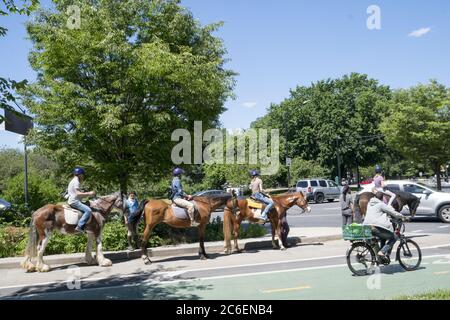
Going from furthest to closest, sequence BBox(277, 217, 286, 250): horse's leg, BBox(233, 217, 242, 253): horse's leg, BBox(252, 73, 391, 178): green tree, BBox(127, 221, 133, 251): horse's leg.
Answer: BBox(252, 73, 391, 178): green tree < BBox(277, 217, 286, 250): horse's leg < BBox(233, 217, 242, 253): horse's leg < BBox(127, 221, 133, 251): horse's leg

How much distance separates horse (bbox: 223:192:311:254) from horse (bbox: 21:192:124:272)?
11.9 ft

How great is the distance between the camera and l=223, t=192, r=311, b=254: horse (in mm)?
12750

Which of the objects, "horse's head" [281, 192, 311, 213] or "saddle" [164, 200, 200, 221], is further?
"horse's head" [281, 192, 311, 213]

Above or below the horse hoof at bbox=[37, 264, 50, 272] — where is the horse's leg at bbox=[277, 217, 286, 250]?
above

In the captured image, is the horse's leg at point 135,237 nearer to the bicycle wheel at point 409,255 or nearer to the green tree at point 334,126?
the bicycle wheel at point 409,255

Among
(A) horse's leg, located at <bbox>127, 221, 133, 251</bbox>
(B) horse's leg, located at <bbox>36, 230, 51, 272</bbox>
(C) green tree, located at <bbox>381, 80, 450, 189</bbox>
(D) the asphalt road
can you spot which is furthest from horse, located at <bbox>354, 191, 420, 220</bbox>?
(C) green tree, located at <bbox>381, 80, 450, 189</bbox>

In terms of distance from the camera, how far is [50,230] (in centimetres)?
1072

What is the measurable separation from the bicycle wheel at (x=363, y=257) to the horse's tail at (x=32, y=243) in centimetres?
764

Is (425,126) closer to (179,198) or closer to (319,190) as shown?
(319,190)

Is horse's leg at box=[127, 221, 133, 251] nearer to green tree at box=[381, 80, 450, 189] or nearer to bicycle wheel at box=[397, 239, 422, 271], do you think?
bicycle wheel at box=[397, 239, 422, 271]

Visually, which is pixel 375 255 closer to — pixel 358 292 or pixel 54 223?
pixel 358 292

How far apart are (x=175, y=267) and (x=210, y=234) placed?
4020 millimetres

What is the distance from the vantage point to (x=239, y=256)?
1208 centimetres

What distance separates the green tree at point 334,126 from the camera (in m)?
58.8
